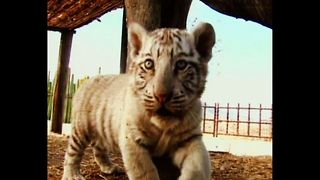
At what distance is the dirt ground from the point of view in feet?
3.88

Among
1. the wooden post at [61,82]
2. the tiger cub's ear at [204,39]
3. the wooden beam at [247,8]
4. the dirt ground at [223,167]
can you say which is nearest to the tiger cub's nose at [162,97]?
the tiger cub's ear at [204,39]

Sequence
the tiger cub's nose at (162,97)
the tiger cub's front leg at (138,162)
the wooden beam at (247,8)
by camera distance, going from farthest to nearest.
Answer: the wooden beam at (247,8) < the tiger cub's front leg at (138,162) < the tiger cub's nose at (162,97)

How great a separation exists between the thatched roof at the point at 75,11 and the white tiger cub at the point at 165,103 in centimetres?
41

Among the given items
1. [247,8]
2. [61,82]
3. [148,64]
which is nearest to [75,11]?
[61,82]

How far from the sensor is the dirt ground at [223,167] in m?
1.18

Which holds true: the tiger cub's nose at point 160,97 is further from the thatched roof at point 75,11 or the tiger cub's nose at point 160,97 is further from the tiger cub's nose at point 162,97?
the thatched roof at point 75,11

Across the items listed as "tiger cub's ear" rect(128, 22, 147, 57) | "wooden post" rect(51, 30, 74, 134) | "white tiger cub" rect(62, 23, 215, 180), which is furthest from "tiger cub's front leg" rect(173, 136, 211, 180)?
"wooden post" rect(51, 30, 74, 134)

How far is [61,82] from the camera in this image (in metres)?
1.67

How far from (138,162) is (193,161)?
0.12 metres

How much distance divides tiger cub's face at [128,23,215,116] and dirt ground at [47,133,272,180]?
0.29 meters

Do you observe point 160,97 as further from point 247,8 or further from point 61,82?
point 61,82
